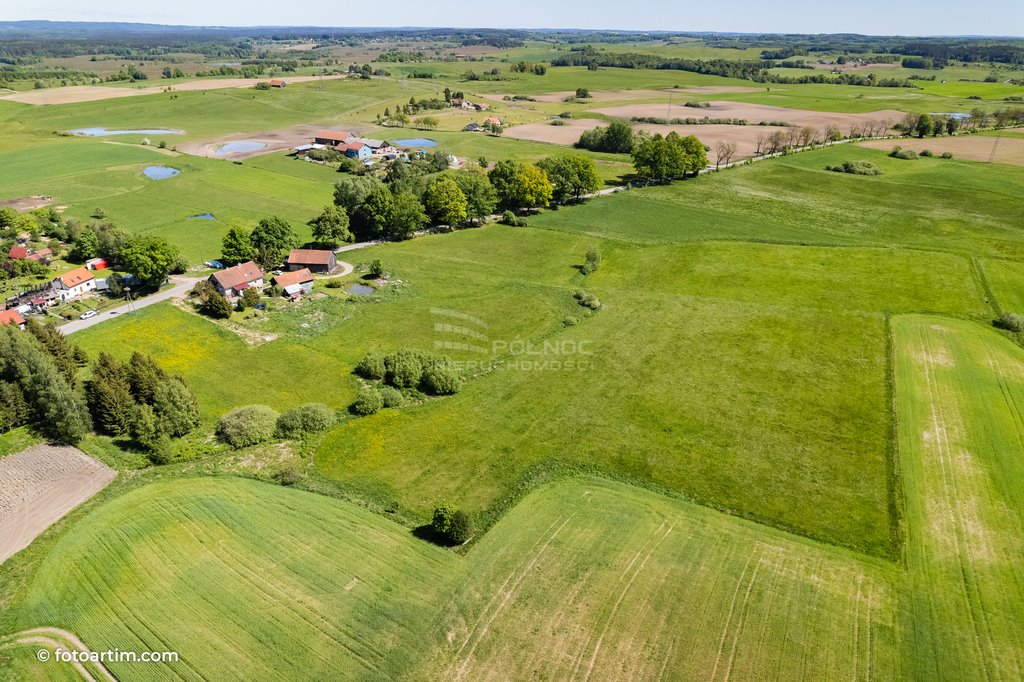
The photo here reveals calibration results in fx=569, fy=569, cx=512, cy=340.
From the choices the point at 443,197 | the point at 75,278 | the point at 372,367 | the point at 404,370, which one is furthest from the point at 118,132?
the point at 404,370

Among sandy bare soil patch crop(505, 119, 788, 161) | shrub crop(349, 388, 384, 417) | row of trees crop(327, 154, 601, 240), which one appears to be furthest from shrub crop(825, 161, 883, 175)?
shrub crop(349, 388, 384, 417)

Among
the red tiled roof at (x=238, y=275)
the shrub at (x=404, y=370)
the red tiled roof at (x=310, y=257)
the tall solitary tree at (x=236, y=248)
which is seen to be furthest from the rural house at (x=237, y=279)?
the shrub at (x=404, y=370)

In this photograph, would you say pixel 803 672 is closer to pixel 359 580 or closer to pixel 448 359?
pixel 359 580

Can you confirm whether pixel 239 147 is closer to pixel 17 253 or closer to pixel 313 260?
pixel 17 253

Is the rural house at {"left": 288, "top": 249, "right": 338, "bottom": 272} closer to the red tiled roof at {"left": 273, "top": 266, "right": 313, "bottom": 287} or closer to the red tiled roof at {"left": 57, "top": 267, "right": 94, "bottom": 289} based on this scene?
the red tiled roof at {"left": 273, "top": 266, "right": 313, "bottom": 287}

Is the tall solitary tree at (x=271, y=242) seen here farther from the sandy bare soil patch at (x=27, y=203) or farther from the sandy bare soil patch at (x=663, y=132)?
the sandy bare soil patch at (x=663, y=132)

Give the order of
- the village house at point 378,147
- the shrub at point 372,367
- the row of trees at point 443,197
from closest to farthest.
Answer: the shrub at point 372,367, the row of trees at point 443,197, the village house at point 378,147
